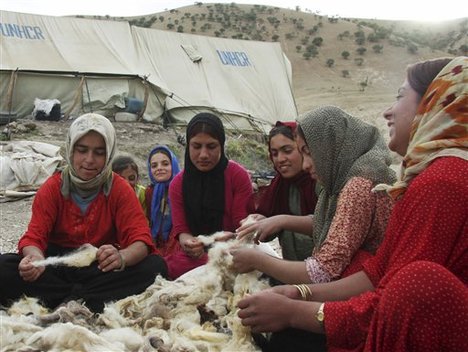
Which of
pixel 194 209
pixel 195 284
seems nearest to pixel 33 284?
pixel 195 284

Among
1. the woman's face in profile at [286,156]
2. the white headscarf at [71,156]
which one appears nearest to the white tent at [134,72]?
→ the white headscarf at [71,156]

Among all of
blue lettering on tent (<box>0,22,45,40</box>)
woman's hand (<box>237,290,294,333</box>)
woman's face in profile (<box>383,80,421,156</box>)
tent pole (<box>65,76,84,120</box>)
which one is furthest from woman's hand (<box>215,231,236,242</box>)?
blue lettering on tent (<box>0,22,45,40</box>)

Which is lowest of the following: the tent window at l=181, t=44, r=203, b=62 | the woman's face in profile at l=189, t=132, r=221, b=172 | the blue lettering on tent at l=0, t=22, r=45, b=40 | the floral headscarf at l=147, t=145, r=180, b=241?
the floral headscarf at l=147, t=145, r=180, b=241

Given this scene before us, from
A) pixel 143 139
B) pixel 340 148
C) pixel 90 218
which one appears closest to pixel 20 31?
pixel 143 139

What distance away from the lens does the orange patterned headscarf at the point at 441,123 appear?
4.72 feet

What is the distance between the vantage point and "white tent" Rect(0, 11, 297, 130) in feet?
35.7

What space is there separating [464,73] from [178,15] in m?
48.6

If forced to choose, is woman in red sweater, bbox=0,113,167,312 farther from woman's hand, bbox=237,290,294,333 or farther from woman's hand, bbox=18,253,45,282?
woman's hand, bbox=237,290,294,333

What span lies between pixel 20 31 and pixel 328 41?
32470 millimetres

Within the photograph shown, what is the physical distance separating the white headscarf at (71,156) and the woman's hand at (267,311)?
4.33 ft

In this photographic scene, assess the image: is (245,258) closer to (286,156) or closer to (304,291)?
(304,291)

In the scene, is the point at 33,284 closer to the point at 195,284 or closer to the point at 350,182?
the point at 195,284

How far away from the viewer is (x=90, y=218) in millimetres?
2729

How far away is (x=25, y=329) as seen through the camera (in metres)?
1.90
